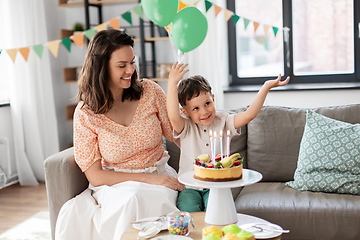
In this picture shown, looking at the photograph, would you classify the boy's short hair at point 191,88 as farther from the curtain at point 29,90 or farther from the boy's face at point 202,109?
the curtain at point 29,90

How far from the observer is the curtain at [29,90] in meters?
3.67

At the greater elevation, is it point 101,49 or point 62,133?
point 101,49

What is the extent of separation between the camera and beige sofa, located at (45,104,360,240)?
1762 millimetres

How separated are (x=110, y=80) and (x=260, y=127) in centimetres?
89

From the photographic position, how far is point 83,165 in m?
1.80

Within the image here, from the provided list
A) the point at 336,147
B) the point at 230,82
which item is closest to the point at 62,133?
the point at 230,82

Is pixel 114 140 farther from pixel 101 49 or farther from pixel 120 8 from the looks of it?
pixel 120 8

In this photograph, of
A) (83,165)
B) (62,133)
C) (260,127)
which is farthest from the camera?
(62,133)

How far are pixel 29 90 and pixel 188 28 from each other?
2328mm

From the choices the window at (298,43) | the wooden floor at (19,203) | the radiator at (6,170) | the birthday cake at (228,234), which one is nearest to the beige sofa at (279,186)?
the birthday cake at (228,234)

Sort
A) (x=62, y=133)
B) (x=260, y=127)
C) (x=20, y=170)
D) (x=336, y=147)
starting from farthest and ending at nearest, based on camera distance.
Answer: (x=62, y=133)
(x=20, y=170)
(x=260, y=127)
(x=336, y=147)

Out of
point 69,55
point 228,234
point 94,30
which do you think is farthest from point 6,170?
point 228,234

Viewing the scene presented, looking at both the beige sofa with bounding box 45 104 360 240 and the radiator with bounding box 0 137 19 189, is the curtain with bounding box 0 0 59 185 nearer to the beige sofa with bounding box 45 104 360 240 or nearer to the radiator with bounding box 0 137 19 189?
the radiator with bounding box 0 137 19 189

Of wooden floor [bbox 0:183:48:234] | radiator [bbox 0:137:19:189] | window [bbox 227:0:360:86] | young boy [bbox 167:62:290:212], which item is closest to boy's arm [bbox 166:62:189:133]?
young boy [bbox 167:62:290:212]
